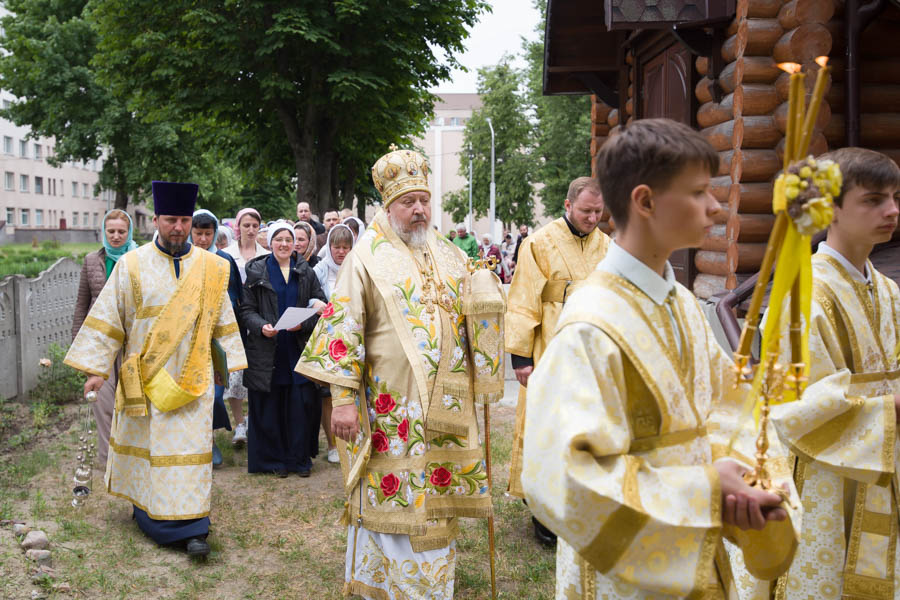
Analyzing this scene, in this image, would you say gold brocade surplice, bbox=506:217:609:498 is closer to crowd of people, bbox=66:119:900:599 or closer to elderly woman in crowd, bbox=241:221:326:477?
crowd of people, bbox=66:119:900:599

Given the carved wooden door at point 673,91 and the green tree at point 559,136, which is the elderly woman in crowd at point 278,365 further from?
the green tree at point 559,136

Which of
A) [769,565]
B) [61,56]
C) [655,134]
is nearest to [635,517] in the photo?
[769,565]

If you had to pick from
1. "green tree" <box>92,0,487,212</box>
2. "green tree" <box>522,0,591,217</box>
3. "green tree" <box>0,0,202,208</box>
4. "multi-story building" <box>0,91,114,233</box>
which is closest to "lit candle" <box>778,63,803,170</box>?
"green tree" <box>92,0,487,212</box>

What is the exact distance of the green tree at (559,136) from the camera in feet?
108

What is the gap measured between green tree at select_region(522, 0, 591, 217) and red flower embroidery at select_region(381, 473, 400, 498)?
28605mm

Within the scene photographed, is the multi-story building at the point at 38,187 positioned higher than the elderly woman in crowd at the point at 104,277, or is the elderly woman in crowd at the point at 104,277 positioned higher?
the multi-story building at the point at 38,187

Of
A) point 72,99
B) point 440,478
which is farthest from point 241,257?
point 72,99

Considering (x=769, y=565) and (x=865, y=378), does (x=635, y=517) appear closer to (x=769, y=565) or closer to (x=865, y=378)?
(x=769, y=565)

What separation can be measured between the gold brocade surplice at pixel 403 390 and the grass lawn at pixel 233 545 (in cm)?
83

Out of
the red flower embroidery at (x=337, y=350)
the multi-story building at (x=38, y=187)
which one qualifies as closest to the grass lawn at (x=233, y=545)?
the red flower embroidery at (x=337, y=350)

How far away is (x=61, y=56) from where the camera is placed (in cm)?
2934

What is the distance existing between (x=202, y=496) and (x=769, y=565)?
394 centimetres

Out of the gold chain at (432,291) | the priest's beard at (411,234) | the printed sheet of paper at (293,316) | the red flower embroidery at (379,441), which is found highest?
the priest's beard at (411,234)

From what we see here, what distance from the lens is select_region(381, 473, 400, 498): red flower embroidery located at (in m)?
4.11
